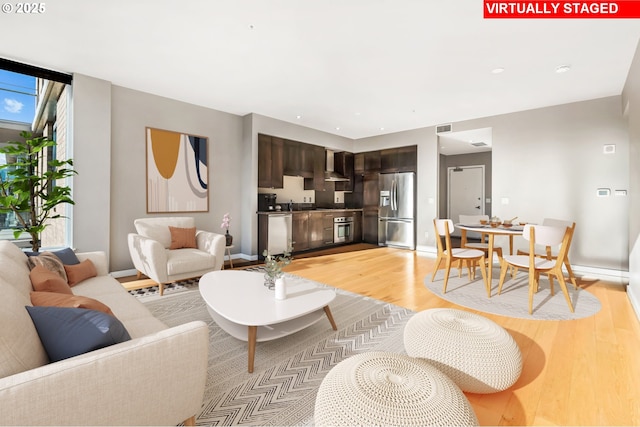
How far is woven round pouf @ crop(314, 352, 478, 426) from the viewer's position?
112 cm

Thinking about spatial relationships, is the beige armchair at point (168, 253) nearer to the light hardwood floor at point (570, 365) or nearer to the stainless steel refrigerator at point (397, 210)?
the light hardwood floor at point (570, 365)

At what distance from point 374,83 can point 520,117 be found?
2971mm

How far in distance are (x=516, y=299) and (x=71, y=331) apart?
3.88 meters

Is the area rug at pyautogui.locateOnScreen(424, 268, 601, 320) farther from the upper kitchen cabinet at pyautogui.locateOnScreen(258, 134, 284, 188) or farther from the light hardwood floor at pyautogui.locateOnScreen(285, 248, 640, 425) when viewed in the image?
the upper kitchen cabinet at pyautogui.locateOnScreen(258, 134, 284, 188)

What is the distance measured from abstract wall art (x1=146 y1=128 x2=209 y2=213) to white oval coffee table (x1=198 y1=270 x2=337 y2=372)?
8.15 ft

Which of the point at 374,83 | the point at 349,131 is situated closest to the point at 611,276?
the point at 374,83

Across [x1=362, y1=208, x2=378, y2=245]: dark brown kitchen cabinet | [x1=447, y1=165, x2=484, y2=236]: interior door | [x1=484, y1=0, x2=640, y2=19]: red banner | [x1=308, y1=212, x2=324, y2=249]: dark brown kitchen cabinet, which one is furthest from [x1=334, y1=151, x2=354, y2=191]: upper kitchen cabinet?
[x1=484, y1=0, x2=640, y2=19]: red banner

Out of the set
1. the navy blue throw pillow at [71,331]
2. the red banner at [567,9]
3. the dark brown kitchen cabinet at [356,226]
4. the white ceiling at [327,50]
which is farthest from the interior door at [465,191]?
the navy blue throw pillow at [71,331]

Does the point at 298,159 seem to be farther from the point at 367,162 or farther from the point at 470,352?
the point at 470,352

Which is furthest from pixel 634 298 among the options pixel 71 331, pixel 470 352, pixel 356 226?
pixel 356 226

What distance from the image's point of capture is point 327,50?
10.1 feet

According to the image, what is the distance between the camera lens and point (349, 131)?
269 inches

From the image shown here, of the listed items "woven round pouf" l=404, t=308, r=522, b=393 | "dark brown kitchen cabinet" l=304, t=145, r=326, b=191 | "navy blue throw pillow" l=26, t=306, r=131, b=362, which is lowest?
"woven round pouf" l=404, t=308, r=522, b=393

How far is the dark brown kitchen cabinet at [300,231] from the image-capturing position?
19.8 feet
